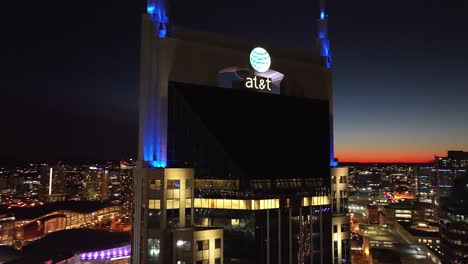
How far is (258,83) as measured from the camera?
55.2 metres

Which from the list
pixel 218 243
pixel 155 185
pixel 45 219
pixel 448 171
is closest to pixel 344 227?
pixel 218 243

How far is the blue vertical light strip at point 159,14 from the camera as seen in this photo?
48.2m

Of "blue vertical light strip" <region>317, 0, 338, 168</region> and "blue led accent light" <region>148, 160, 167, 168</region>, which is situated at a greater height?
"blue vertical light strip" <region>317, 0, 338, 168</region>

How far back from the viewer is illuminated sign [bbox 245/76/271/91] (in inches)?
2143

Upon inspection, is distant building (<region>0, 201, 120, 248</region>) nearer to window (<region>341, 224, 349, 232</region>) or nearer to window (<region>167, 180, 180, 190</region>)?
window (<region>167, 180, 180, 190</region>)

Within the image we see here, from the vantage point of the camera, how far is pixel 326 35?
2621 inches

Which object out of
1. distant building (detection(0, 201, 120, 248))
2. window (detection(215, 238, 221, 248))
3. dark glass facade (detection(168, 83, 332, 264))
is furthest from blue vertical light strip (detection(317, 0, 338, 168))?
distant building (detection(0, 201, 120, 248))

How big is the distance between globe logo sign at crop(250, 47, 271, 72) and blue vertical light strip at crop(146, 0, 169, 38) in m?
12.7

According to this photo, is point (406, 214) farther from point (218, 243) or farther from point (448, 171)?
point (218, 243)

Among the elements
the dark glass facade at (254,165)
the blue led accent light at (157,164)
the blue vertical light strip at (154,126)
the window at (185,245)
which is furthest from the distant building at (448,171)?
the blue vertical light strip at (154,126)

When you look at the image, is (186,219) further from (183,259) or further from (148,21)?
(148,21)

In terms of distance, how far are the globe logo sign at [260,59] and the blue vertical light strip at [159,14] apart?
12.7 meters

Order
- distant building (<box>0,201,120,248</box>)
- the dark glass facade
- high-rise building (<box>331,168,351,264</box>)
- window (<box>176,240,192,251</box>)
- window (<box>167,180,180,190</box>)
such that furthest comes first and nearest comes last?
1. distant building (<box>0,201,120,248</box>)
2. high-rise building (<box>331,168,351,264</box>)
3. the dark glass facade
4. window (<box>167,180,180,190</box>)
5. window (<box>176,240,192,251</box>)

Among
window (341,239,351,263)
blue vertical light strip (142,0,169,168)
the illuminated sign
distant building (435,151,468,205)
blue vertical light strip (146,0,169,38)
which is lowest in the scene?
window (341,239,351,263)
